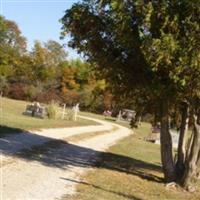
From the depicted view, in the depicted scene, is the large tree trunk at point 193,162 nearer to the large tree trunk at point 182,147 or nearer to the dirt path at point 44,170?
the large tree trunk at point 182,147

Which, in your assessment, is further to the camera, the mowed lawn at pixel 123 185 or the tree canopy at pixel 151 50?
the tree canopy at pixel 151 50

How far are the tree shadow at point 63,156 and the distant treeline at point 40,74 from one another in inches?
2348

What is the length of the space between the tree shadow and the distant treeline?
5965 cm

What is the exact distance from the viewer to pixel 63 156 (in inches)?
819

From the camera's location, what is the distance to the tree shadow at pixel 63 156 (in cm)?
1850

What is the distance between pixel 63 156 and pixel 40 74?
7808 centimetres

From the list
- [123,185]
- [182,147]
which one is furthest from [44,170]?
[182,147]

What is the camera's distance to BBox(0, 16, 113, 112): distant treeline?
294 feet

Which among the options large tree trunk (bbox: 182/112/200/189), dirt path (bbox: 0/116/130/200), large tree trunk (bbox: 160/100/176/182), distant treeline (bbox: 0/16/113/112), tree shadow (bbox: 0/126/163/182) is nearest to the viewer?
dirt path (bbox: 0/116/130/200)

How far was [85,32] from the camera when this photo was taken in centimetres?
1797

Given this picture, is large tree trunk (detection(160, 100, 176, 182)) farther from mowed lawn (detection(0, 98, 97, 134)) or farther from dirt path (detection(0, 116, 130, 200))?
mowed lawn (detection(0, 98, 97, 134))

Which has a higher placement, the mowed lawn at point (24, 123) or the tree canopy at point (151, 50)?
the tree canopy at point (151, 50)

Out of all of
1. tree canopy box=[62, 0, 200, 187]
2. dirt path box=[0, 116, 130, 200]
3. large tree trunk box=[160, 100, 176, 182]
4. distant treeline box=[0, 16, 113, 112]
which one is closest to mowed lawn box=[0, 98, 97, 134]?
dirt path box=[0, 116, 130, 200]

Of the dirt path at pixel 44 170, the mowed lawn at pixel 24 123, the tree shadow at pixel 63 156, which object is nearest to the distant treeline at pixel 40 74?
the mowed lawn at pixel 24 123
